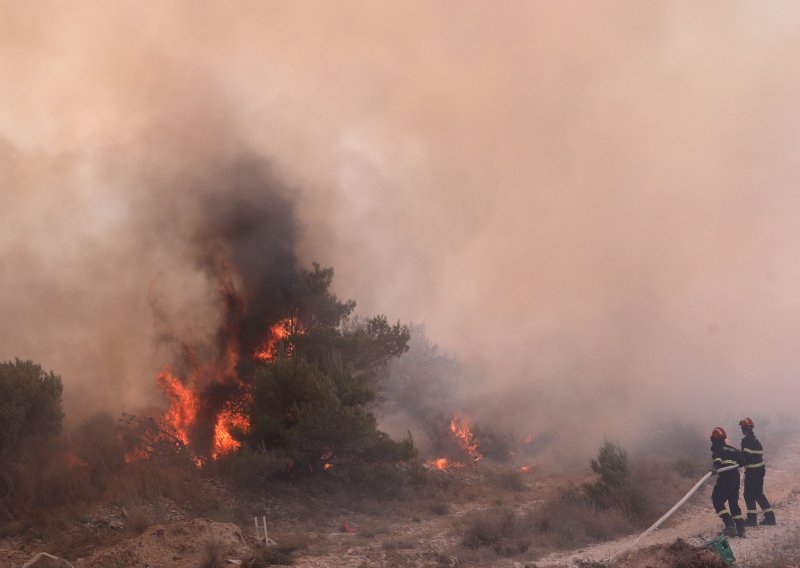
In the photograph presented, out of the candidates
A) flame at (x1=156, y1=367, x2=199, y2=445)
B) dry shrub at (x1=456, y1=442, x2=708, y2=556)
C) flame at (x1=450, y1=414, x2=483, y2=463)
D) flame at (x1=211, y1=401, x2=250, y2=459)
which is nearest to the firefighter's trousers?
dry shrub at (x1=456, y1=442, x2=708, y2=556)

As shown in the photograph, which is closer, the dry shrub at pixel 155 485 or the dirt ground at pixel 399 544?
the dirt ground at pixel 399 544

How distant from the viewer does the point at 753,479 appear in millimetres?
11742

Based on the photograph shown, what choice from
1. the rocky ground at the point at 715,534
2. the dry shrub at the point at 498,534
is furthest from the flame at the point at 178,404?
the rocky ground at the point at 715,534

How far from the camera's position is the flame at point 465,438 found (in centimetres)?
2598

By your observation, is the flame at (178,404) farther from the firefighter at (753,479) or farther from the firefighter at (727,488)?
the firefighter at (753,479)

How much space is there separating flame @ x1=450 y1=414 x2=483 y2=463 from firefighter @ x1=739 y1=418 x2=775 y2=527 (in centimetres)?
1414

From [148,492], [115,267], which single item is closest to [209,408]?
[148,492]

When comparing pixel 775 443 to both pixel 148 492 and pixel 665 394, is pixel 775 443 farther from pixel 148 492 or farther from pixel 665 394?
pixel 148 492

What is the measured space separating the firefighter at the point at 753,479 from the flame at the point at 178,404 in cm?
1604

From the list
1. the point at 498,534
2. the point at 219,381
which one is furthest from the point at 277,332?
the point at 498,534

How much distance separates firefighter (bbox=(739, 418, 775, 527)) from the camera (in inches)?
462

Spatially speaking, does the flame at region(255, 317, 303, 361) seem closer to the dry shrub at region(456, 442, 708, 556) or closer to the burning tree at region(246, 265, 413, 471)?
the burning tree at region(246, 265, 413, 471)

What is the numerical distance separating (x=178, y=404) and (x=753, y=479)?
17.9 m

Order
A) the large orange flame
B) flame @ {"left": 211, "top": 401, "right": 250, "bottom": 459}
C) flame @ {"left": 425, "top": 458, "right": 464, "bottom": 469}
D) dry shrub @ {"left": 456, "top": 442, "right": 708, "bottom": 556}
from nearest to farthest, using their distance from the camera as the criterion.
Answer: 1. dry shrub @ {"left": 456, "top": 442, "right": 708, "bottom": 556}
2. flame @ {"left": 211, "top": 401, "right": 250, "bottom": 459}
3. the large orange flame
4. flame @ {"left": 425, "top": 458, "right": 464, "bottom": 469}
